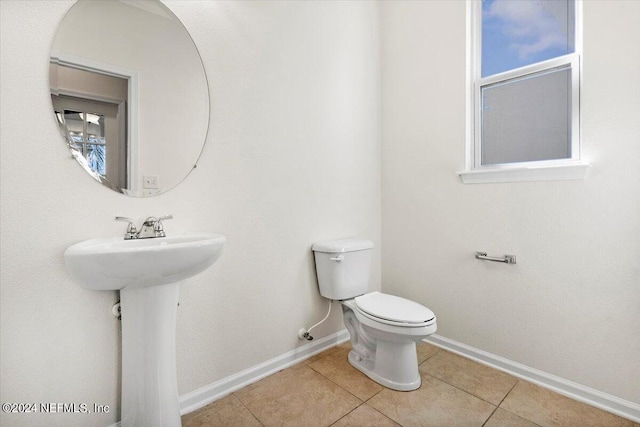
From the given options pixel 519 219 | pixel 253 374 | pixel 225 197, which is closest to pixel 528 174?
pixel 519 219

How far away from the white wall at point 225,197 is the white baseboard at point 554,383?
79 centimetres

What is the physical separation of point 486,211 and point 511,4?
50.5 inches

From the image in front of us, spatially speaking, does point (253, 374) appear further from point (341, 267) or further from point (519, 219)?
point (519, 219)

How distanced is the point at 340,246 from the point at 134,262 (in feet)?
3.73

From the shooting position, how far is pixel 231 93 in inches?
60.7

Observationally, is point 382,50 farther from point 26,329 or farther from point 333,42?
point 26,329

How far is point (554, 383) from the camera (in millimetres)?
1572

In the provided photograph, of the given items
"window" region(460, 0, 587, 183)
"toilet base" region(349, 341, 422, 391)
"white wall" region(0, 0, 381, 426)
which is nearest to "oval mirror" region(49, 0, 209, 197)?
"white wall" region(0, 0, 381, 426)

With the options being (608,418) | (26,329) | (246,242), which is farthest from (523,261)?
(26,329)

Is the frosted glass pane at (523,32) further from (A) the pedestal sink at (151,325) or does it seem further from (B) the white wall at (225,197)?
(A) the pedestal sink at (151,325)

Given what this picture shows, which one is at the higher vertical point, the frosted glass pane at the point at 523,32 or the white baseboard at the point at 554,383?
the frosted glass pane at the point at 523,32

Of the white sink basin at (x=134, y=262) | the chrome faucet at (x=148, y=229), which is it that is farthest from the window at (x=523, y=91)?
the chrome faucet at (x=148, y=229)

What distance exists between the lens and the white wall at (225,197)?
105 cm

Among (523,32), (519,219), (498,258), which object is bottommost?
(498,258)
